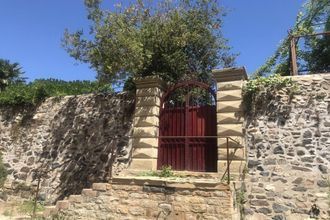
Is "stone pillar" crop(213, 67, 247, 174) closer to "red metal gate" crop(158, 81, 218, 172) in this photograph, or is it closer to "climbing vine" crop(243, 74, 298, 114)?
"climbing vine" crop(243, 74, 298, 114)

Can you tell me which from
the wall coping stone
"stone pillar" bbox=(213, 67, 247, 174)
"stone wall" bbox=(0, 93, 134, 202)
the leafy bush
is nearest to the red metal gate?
"stone pillar" bbox=(213, 67, 247, 174)

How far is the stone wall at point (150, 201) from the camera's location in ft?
23.3

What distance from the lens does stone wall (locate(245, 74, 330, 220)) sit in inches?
298

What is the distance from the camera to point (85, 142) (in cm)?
1066

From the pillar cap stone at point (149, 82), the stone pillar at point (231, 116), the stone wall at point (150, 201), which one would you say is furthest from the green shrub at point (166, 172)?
the pillar cap stone at point (149, 82)

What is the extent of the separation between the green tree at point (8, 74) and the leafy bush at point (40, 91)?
7856 mm

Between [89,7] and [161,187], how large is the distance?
5454 mm

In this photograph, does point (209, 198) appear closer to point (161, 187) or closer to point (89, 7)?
point (161, 187)

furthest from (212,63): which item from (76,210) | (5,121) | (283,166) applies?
(5,121)

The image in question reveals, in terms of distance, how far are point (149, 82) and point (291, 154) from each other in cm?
405

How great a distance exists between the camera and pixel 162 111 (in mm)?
9852

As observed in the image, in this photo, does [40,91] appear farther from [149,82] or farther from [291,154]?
[291,154]

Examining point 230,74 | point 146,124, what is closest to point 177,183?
point 146,124

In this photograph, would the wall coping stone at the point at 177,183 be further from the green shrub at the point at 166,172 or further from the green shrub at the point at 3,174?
the green shrub at the point at 3,174
